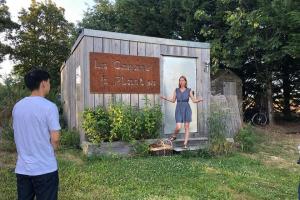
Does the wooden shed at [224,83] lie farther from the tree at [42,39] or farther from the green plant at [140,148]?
the tree at [42,39]

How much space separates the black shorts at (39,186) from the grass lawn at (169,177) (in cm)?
212

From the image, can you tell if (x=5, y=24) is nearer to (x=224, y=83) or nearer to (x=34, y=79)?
(x=224, y=83)

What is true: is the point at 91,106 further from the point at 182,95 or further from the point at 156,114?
the point at 182,95

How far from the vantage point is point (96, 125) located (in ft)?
29.6

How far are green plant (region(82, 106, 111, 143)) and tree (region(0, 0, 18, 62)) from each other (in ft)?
66.5

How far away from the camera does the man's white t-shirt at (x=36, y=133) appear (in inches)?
137

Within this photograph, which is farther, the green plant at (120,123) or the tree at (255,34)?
the tree at (255,34)

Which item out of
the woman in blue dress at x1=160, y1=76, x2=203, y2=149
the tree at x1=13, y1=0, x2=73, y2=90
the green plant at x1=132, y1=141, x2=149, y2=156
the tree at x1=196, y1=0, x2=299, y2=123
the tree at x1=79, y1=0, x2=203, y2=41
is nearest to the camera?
the green plant at x1=132, y1=141, x2=149, y2=156

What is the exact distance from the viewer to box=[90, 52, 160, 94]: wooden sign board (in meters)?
9.51

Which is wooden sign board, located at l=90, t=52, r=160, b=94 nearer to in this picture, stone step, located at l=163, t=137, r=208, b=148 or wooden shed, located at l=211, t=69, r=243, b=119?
stone step, located at l=163, t=137, r=208, b=148

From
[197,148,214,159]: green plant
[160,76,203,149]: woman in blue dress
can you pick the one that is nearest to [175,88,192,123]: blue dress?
[160,76,203,149]: woman in blue dress

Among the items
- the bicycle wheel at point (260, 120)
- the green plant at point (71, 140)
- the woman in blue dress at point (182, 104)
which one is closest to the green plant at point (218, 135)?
the woman in blue dress at point (182, 104)

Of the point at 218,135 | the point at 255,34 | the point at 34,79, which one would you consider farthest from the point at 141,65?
the point at 255,34

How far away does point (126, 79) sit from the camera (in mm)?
9906
